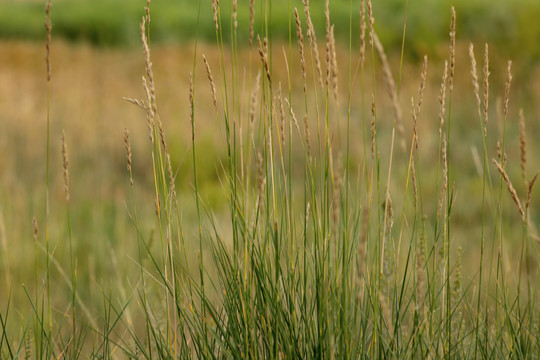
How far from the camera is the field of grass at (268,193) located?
49.2 inches

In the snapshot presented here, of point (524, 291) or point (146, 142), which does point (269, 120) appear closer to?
point (524, 291)

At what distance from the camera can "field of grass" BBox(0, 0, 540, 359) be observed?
1.25 m

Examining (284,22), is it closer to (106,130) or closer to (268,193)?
(106,130)

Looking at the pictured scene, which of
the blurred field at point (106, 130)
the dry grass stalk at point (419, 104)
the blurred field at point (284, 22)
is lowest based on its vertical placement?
the blurred field at point (106, 130)

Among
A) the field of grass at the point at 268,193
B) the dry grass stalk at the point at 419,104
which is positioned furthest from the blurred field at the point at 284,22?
the dry grass stalk at the point at 419,104

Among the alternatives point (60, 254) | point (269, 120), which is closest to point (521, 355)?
point (269, 120)

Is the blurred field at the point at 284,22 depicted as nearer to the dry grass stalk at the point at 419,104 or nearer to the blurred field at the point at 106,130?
the blurred field at the point at 106,130

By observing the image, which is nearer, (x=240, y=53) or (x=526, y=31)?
(x=526, y=31)

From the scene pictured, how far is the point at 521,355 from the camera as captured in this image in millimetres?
1238

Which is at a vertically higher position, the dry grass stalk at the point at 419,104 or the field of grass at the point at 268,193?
the dry grass stalk at the point at 419,104

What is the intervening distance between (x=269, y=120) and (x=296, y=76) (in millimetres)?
8280

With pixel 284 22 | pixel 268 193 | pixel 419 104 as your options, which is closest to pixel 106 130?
pixel 268 193

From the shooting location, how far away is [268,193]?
53.3 inches

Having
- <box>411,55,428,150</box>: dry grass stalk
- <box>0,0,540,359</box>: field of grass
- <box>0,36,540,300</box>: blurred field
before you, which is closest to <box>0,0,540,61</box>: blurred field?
<box>0,0,540,359</box>: field of grass
